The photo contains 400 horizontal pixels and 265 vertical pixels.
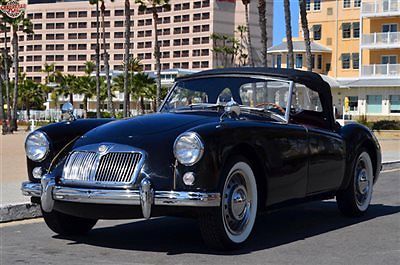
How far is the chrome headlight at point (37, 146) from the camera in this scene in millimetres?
6758

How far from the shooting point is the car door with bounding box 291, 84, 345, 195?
7.41m

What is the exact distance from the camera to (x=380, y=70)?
192 feet

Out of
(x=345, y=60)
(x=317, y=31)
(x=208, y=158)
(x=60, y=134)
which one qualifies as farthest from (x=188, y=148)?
(x=317, y=31)

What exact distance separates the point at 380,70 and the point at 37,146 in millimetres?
54420

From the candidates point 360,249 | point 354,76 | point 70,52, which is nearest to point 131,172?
point 360,249

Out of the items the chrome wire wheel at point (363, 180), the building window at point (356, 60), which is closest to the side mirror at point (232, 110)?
the chrome wire wheel at point (363, 180)

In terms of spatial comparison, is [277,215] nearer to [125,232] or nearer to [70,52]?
[125,232]

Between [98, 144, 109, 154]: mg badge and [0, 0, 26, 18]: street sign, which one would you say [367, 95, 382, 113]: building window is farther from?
[98, 144, 109, 154]: mg badge

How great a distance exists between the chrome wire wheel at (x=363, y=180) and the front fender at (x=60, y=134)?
10.6ft

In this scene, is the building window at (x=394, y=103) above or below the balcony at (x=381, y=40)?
below

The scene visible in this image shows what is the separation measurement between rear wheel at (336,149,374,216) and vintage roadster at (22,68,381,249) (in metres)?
0.03

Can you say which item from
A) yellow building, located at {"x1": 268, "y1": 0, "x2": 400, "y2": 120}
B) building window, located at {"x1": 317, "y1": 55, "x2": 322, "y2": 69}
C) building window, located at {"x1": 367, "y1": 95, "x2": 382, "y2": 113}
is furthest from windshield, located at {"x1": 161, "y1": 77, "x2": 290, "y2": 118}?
building window, located at {"x1": 317, "y1": 55, "x2": 322, "y2": 69}

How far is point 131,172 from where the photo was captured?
586 centimetres

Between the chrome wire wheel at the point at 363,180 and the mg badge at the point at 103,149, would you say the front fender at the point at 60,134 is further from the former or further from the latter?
the chrome wire wheel at the point at 363,180
